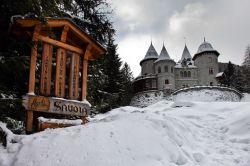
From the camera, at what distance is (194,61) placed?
201 ft

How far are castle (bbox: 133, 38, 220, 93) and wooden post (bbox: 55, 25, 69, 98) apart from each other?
4848 centimetres

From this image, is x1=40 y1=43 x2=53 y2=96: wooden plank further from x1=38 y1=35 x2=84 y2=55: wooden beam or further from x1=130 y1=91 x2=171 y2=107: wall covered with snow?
x1=130 y1=91 x2=171 y2=107: wall covered with snow

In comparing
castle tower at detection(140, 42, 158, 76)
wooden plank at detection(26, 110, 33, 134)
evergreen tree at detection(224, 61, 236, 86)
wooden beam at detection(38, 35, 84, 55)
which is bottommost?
wooden plank at detection(26, 110, 33, 134)

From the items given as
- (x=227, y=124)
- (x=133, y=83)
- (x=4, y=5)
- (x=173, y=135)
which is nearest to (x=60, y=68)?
(x=4, y=5)

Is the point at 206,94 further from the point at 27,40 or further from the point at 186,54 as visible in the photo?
the point at 27,40

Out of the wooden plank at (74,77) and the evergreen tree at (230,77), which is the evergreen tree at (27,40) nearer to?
the wooden plank at (74,77)

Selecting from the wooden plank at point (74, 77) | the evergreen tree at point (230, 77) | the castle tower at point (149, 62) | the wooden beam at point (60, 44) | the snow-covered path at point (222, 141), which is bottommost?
the snow-covered path at point (222, 141)

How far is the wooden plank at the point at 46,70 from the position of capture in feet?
24.0

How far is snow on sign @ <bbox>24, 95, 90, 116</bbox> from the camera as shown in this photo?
22.6 feet

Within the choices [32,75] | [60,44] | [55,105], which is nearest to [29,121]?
[55,105]

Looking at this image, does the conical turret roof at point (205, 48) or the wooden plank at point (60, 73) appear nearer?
the wooden plank at point (60, 73)

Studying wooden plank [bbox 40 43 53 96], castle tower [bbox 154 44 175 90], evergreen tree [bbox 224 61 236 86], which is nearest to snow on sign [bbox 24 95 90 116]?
wooden plank [bbox 40 43 53 96]

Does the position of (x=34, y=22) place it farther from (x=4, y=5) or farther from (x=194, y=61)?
(x=194, y=61)

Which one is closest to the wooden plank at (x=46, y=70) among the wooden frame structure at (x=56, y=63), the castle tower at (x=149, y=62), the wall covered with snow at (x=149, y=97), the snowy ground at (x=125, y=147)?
the wooden frame structure at (x=56, y=63)
